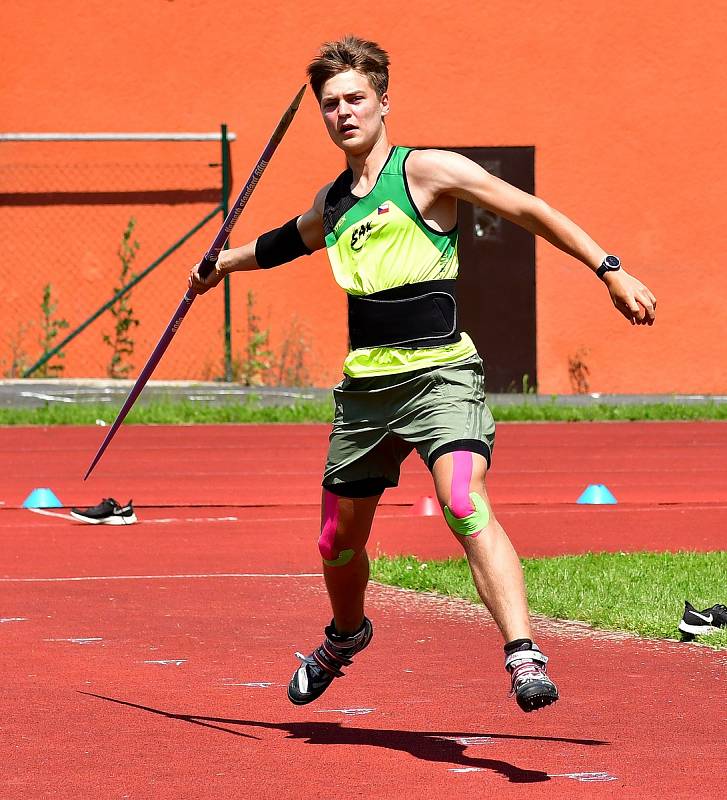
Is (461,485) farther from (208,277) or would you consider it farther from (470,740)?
(208,277)

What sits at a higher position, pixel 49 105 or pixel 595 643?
pixel 49 105

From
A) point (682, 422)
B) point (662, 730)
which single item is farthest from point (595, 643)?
point (682, 422)

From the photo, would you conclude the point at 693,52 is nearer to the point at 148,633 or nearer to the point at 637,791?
the point at 148,633

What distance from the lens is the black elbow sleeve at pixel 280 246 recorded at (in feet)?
19.3

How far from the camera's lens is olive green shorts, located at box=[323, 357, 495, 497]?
16.9ft

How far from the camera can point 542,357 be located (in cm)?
2197

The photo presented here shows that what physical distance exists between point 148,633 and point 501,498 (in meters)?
5.63

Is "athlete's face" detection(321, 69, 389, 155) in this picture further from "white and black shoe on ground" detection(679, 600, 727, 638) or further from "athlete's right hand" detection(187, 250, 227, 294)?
"white and black shoe on ground" detection(679, 600, 727, 638)

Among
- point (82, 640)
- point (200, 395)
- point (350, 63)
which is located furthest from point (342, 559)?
point (200, 395)

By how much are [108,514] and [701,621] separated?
509 cm

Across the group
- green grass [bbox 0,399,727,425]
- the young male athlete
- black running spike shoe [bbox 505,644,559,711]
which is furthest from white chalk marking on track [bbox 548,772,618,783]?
green grass [bbox 0,399,727,425]

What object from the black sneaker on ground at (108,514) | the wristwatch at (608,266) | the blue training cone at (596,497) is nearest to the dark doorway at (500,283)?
the blue training cone at (596,497)

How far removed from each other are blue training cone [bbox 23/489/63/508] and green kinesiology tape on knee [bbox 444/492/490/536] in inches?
286

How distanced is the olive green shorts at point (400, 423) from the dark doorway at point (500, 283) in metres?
16.2
